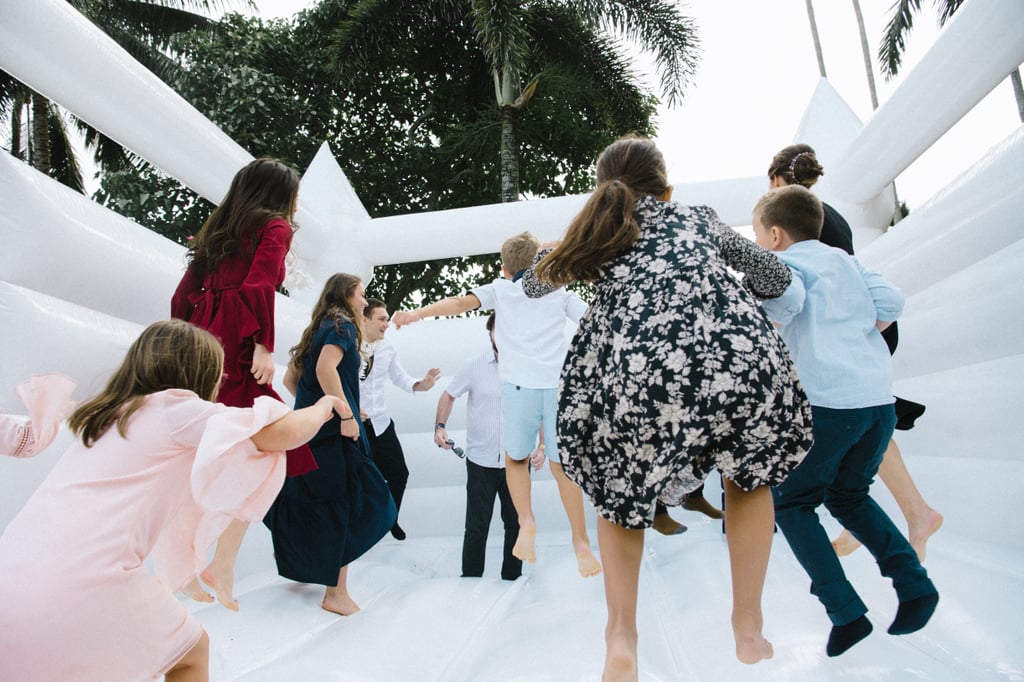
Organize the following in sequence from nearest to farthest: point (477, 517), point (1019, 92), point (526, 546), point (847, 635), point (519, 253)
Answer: point (847, 635), point (526, 546), point (519, 253), point (477, 517), point (1019, 92)

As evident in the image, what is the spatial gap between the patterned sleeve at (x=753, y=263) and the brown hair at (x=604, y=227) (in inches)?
8.1

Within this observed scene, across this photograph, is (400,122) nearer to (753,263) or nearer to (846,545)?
(846,545)

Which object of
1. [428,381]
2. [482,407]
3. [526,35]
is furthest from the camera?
[526,35]

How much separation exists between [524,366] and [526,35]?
7373mm

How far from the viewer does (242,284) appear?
2.42 metres

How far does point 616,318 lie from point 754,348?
1.08 feet

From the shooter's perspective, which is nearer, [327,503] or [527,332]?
[327,503]

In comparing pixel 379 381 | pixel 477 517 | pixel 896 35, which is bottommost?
pixel 477 517

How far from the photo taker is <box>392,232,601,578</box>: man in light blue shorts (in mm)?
2863

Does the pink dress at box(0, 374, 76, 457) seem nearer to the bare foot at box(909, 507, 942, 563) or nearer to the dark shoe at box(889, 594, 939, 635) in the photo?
the dark shoe at box(889, 594, 939, 635)

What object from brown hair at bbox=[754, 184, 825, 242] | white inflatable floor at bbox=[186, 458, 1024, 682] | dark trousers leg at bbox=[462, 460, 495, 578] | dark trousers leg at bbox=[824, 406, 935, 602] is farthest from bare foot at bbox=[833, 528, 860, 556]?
dark trousers leg at bbox=[462, 460, 495, 578]

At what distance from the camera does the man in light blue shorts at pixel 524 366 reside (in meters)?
2.86

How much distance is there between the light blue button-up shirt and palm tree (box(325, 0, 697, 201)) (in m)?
7.45

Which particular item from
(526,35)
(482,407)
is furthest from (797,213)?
(526,35)
